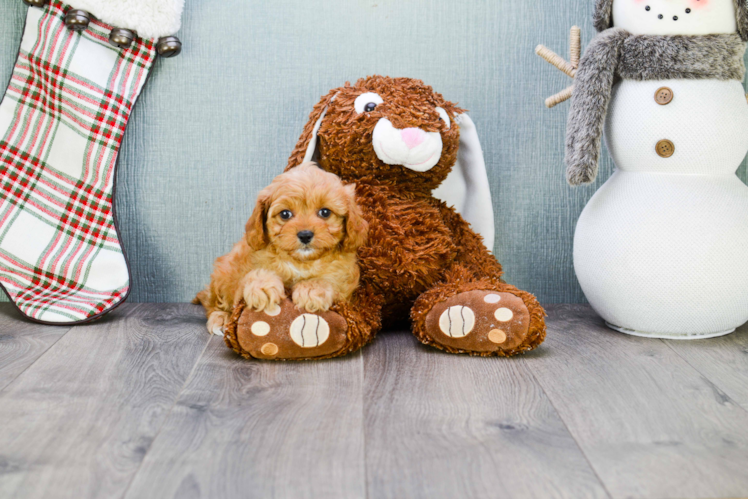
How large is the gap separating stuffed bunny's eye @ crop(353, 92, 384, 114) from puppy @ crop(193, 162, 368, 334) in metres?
0.14

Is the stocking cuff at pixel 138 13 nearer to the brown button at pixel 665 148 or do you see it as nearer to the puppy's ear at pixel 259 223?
the puppy's ear at pixel 259 223

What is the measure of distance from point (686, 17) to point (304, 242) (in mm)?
764

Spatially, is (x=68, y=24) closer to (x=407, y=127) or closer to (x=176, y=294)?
(x=176, y=294)

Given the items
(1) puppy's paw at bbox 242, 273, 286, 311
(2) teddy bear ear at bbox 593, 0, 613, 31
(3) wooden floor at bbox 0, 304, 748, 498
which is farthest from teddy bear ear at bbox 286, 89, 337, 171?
(2) teddy bear ear at bbox 593, 0, 613, 31

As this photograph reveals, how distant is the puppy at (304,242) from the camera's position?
1.04m

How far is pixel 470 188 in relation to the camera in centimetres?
132

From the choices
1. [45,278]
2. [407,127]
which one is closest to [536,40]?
[407,127]

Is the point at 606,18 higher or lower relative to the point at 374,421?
higher

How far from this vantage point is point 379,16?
141 centimetres

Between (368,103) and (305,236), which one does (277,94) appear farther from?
(305,236)

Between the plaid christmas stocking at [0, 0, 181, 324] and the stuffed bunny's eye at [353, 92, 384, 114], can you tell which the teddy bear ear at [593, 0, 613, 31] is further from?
the plaid christmas stocking at [0, 0, 181, 324]

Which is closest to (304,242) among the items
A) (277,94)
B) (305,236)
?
(305,236)

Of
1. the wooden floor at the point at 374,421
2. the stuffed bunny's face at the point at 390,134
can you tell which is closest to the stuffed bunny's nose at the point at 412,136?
the stuffed bunny's face at the point at 390,134

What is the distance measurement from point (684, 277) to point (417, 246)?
0.47m
